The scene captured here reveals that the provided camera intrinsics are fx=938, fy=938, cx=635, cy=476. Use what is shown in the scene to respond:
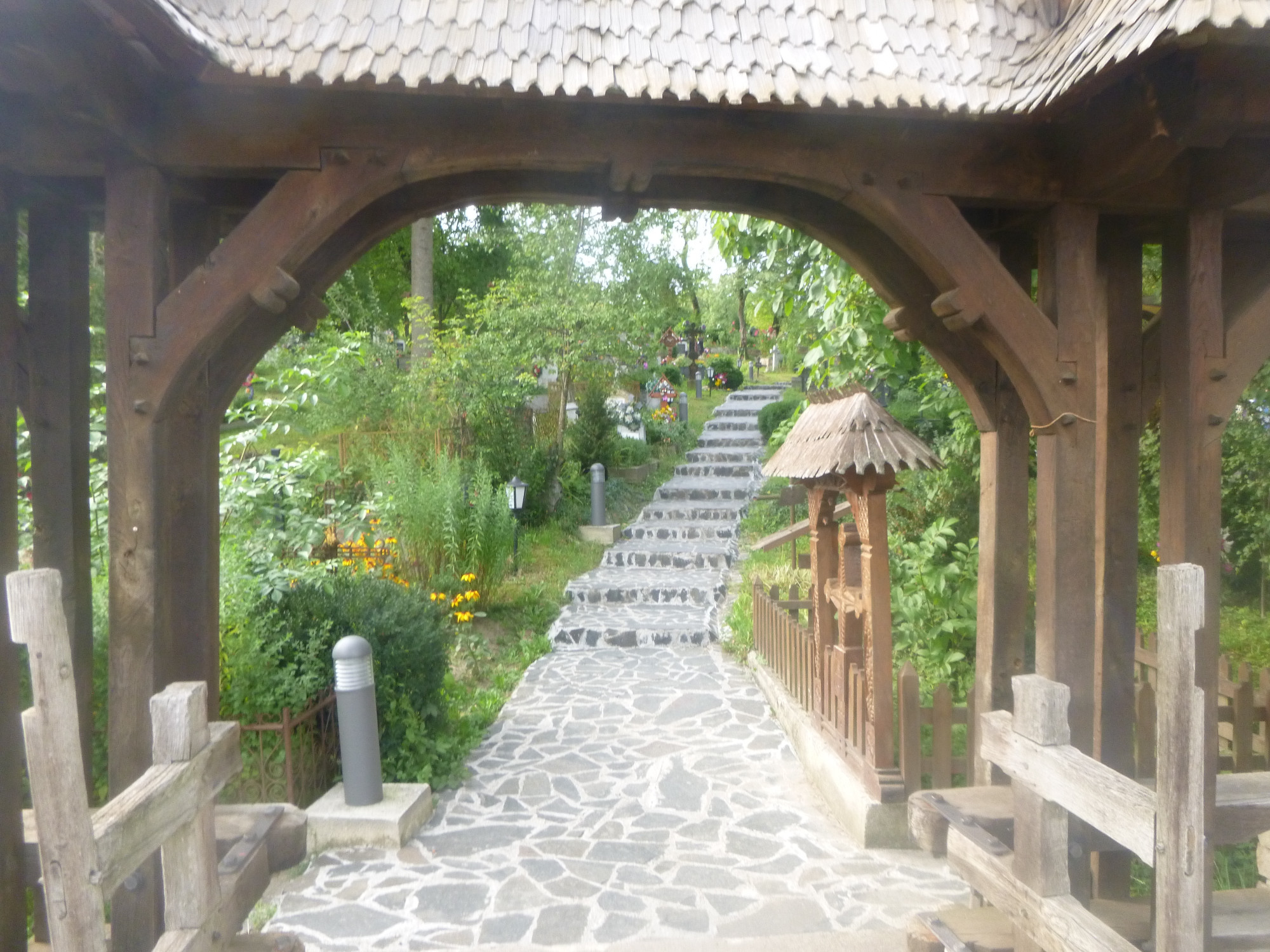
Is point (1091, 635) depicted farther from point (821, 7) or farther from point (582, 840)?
point (582, 840)

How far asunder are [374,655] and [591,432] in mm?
9263

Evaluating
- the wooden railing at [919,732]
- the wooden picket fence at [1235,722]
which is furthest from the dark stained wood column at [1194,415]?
the wooden railing at [919,732]

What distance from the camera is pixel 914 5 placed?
3.26 m

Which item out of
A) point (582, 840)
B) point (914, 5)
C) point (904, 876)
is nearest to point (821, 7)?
point (914, 5)

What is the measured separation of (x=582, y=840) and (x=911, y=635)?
2.55 m

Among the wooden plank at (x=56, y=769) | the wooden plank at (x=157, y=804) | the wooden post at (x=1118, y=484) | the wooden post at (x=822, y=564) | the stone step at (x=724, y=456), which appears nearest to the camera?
the wooden plank at (x=56, y=769)

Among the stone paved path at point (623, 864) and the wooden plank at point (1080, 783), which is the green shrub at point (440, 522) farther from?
the wooden plank at point (1080, 783)

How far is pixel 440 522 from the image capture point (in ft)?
30.7

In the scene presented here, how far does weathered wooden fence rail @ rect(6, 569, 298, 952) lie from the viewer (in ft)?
5.78

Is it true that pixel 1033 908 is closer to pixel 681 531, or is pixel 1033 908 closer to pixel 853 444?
pixel 853 444

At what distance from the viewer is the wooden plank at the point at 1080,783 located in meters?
2.04

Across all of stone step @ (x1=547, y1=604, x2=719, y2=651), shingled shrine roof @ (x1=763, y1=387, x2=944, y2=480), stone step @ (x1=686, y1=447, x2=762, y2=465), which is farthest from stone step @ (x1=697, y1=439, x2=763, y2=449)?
shingled shrine roof @ (x1=763, y1=387, x2=944, y2=480)

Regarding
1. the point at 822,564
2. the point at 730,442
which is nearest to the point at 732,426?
the point at 730,442

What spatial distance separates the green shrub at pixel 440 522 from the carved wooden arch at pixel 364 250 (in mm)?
5684
